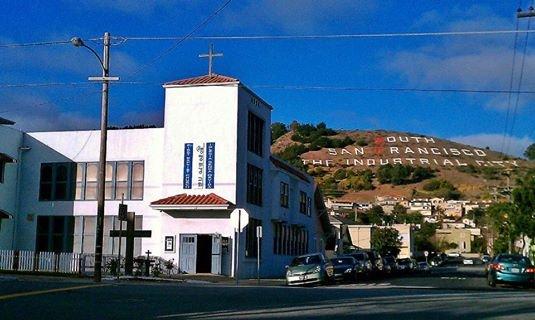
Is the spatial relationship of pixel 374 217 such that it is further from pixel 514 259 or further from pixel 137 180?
pixel 514 259

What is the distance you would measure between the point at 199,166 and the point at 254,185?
460 cm

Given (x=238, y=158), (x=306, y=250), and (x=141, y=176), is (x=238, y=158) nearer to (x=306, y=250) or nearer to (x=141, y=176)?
(x=141, y=176)

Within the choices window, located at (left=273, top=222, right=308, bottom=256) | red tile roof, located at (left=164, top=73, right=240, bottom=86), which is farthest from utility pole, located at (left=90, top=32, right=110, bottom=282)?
window, located at (left=273, top=222, right=308, bottom=256)

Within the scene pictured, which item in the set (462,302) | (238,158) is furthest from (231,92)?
(462,302)

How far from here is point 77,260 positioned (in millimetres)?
36000

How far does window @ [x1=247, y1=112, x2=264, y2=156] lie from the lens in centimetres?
4369

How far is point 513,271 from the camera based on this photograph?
3162cm

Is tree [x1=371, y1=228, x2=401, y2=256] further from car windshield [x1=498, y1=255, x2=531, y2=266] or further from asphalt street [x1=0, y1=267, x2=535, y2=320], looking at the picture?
asphalt street [x1=0, y1=267, x2=535, y2=320]

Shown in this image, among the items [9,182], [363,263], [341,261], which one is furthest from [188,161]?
[363,263]

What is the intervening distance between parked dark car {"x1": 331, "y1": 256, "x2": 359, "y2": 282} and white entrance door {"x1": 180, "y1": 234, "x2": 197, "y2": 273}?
25.2 ft

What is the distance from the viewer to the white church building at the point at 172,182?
1602 inches

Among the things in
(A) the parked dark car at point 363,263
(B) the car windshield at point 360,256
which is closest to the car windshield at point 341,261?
(A) the parked dark car at point 363,263

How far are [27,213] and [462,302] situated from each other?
33.3 metres

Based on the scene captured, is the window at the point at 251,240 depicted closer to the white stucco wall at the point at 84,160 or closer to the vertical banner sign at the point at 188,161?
the vertical banner sign at the point at 188,161
